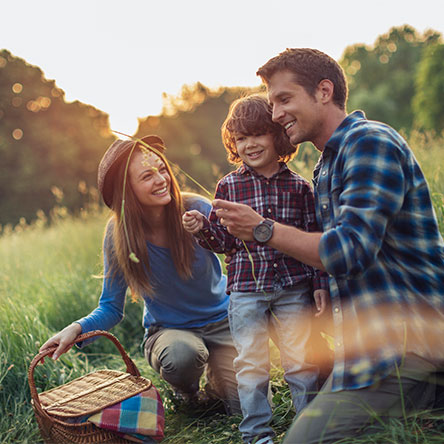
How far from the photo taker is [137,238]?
321 cm

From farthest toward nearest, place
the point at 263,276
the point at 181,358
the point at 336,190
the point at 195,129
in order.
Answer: the point at 195,129 < the point at 181,358 < the point at 263,276 < the point at 336,190

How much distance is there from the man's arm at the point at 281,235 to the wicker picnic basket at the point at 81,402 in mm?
1074

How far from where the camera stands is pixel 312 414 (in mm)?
2074

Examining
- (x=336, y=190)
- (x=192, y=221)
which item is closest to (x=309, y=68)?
(x=336, y=190)

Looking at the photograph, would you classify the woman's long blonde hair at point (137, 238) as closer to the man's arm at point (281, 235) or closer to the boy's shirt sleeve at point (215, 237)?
the boy's shirt sleeve at point (215, 237)

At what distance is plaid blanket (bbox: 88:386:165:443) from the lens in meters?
2.54

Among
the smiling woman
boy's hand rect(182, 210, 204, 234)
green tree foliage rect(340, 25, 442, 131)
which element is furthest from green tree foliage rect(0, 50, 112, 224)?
boy's hand rect(182, 210, 204, 234)

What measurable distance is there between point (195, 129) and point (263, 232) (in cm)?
3532

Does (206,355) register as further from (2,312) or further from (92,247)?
(92,247)

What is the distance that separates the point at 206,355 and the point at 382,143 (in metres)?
1.83

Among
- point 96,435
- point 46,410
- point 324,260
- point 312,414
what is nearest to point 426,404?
point 312,414

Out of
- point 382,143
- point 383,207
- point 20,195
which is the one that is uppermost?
point 382,143

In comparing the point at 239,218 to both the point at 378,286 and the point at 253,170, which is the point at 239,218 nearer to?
the point at 378,286

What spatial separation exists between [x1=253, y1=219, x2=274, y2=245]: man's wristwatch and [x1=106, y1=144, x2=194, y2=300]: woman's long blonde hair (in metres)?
1.24
